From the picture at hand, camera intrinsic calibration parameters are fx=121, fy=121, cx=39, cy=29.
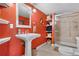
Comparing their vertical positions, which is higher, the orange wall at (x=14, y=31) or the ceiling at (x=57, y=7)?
the ceiling at (x=57, y=7)

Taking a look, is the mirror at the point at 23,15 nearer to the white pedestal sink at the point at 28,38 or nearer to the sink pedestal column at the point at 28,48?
the white pedestal sink at the point at 28,38

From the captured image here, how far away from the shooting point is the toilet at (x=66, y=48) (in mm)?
1817

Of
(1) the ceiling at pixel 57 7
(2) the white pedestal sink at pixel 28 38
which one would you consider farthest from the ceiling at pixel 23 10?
(2) the white pedestal sink at pixel 28 38

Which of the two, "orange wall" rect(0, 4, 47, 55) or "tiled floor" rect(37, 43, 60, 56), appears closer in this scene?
"orange wall" rect(0, 4, 47, 55)

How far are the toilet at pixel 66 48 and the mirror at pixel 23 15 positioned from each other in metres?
0.60

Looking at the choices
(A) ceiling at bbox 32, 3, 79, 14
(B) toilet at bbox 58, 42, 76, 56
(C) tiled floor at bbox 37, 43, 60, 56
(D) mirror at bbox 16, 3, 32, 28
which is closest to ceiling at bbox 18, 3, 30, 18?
(D) mirror at bbox 16, 3, 32, 28

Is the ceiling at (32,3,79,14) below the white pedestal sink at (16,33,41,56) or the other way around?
the other way around

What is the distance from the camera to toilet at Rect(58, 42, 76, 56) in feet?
5.96

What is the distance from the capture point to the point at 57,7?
1839 mm

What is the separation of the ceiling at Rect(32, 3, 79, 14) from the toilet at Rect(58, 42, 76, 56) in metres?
0.50

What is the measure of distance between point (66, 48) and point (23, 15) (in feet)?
2.73

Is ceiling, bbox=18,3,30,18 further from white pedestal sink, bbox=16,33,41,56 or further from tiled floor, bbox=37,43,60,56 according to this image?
tiled floor, bbox=37,43,60,56

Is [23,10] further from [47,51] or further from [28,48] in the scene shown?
[47,51]

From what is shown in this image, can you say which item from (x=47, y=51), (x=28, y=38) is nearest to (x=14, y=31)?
(x=28, y=38)
